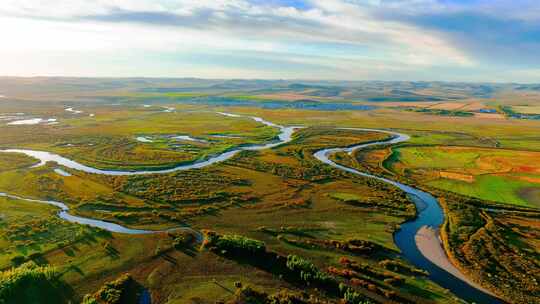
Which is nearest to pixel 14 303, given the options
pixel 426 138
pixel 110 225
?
pixel 110 225

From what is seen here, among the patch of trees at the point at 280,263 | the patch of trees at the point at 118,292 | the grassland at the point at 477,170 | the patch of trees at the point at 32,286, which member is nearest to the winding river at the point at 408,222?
the patch of trees at the point at 280,263

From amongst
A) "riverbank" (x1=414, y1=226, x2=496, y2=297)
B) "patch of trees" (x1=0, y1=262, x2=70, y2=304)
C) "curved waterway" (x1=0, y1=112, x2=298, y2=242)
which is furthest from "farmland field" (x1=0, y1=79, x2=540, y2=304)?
"riverbank" (x1=414, y1=226, x2=496, y2=297)

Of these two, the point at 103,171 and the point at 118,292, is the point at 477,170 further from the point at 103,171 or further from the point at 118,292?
the point at 103,171

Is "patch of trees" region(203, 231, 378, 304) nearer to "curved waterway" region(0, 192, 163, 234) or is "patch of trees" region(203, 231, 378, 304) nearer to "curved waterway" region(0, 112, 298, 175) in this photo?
"curved waterway" region(0, 192, 163, 234)

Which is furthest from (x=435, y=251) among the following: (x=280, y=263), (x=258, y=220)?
(x=258, y=220)

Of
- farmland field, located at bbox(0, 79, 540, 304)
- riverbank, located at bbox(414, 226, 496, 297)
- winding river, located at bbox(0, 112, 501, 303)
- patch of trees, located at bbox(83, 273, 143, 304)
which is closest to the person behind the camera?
patch of trees, located at bbox(83, 273, 143, 304)

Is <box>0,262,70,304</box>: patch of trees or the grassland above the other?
the grassland

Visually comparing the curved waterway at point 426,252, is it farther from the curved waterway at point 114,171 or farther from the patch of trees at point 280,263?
the curved waterway at point 114,171

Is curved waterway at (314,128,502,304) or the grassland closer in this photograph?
curved waterway at (314,128,502,304)
